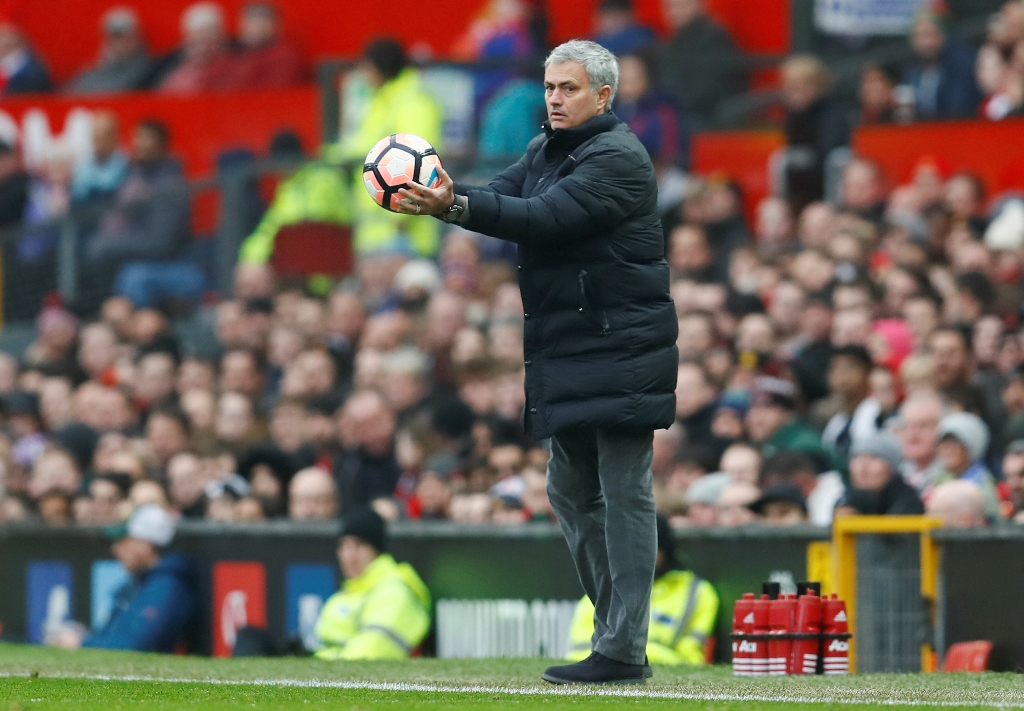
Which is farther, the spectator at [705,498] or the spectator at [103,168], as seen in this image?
the spectator at [103,168]

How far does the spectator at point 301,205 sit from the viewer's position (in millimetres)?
15867

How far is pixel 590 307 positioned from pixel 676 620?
114 inches

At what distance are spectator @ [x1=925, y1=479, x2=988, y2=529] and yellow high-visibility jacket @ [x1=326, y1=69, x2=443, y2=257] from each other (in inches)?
262

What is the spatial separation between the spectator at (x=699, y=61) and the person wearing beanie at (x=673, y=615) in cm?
819

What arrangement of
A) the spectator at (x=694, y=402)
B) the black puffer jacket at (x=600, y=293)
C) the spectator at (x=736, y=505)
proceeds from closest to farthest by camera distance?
1. the black puffer jacket at (x=600, y=293)
2. the spectator at (x=736, y=505)
3. the spectator at (x=694, y=402)

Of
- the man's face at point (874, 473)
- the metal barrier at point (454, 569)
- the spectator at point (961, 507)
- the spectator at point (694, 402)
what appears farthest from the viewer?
the spectator at point (694, 402)

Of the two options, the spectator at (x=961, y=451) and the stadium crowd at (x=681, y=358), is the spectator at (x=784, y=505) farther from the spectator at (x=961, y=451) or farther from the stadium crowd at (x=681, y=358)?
the spectator at (x=961, y=451)

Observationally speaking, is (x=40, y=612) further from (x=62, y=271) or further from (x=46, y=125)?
(x=46, y=125)

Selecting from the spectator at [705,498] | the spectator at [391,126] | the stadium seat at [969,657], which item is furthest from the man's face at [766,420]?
the spectator at [391,126]

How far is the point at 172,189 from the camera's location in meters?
16.8

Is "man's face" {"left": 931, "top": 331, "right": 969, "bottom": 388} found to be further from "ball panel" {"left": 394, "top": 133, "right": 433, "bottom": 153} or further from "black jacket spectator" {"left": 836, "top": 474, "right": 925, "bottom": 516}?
"ball panel" {"left": 394, "top": 133, "right": 433, "bottom": 153}

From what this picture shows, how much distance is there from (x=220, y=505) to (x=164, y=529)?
0.53m

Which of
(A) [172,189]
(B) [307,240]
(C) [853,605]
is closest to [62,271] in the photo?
(A) [172,189]

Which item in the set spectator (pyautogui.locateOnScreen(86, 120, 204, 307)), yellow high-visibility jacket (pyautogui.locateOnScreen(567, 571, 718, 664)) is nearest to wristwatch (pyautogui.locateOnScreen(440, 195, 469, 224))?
yellow high-visibility jacket (pyautogui.locateOnScreen(567, 571, 718, 664))
